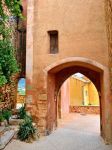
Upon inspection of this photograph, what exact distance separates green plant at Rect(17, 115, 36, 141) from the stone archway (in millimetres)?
1195

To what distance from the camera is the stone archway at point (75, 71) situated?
714cm

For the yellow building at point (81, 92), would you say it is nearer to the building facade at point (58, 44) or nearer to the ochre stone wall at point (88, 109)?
the ochre stone wall at point (88, 109)

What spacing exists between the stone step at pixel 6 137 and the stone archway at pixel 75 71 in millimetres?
1819

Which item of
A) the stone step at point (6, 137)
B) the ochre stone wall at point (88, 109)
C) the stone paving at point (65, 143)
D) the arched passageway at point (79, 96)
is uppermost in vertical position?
the arched passageway at point (79, 96)

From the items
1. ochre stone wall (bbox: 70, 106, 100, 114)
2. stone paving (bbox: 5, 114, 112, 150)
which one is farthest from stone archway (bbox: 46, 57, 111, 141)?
ochre stone wall (bbox: 70, 106, 100, 114)

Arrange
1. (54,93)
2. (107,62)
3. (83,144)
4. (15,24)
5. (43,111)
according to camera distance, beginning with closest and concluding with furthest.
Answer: (83,144), (107,62), (43,111), (54,93), (15,24)

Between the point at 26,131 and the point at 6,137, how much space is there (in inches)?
30.0

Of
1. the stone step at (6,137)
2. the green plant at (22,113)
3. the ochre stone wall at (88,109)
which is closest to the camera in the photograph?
the stone step at (6,137)

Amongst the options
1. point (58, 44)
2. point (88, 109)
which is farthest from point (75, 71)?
point (88, 109)

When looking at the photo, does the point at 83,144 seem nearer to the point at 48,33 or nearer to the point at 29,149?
the point at 29,149

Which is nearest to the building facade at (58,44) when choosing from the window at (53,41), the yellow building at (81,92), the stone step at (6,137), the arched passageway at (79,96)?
the window at (53,41)

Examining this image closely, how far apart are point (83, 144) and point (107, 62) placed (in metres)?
2.58

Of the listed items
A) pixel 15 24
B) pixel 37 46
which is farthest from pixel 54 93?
pixel 15 24

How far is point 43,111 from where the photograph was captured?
7.86m
